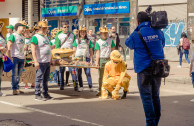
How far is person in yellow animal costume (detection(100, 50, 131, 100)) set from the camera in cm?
1060

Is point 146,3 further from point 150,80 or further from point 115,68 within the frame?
point 150,80

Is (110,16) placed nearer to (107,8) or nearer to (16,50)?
(107,8)

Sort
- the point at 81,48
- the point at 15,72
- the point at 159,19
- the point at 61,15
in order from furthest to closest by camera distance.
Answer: the point at 61,15
the point at 81,48
the point at 15,72
the point at 159,19

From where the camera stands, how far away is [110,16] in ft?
93.5

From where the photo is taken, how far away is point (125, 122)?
25.0 ft

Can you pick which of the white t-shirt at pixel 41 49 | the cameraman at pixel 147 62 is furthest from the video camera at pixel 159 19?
the white t-shirt at pixel 41 49

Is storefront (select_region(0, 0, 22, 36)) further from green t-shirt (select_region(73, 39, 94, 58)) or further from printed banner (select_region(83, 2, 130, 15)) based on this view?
green t-shirt (select_region(73, 39, 94, 58))

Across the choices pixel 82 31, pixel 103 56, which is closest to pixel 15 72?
pixel 82 31

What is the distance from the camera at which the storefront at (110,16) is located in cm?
2775

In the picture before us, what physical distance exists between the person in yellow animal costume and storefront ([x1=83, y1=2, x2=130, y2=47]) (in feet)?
55.8

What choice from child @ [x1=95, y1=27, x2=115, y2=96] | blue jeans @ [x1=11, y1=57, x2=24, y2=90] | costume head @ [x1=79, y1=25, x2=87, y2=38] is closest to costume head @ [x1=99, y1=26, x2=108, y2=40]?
child @ [x1=95, y1=27, x2=115, y2=96]

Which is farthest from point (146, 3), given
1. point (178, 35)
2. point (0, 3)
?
point (0, 3)

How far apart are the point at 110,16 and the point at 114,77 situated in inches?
713

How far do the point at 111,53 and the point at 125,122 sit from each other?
342 centimetres
